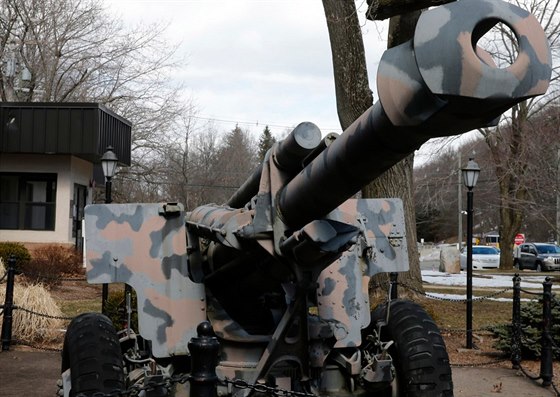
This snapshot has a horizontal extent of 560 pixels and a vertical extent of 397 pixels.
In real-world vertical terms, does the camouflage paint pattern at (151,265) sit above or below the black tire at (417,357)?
above

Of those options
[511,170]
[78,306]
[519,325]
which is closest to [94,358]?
[519,325]

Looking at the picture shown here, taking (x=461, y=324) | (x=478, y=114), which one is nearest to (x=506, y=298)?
(x=461, y=324)

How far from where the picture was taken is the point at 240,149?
56250 millimetres

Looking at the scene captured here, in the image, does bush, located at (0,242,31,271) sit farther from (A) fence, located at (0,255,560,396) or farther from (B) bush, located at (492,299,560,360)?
(B) bush, located at (492,299,560,360)

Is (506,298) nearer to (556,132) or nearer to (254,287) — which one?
(556,132)

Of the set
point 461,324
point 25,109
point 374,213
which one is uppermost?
point 25,109

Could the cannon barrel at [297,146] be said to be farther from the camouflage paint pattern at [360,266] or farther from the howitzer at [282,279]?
the camouflage paint pattern at [360,266]

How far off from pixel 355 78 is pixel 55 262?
9013mm

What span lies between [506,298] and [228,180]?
3131 cm

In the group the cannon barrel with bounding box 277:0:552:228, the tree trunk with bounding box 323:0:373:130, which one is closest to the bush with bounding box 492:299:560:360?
the tree trunk with bounding box 323:0:373:130

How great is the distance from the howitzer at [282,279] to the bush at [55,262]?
10836mm

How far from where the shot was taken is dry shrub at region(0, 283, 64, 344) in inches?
409

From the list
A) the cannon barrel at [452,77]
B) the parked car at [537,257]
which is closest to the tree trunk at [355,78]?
the cannon barrel at [452,77]

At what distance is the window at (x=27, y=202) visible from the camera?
2111cm
